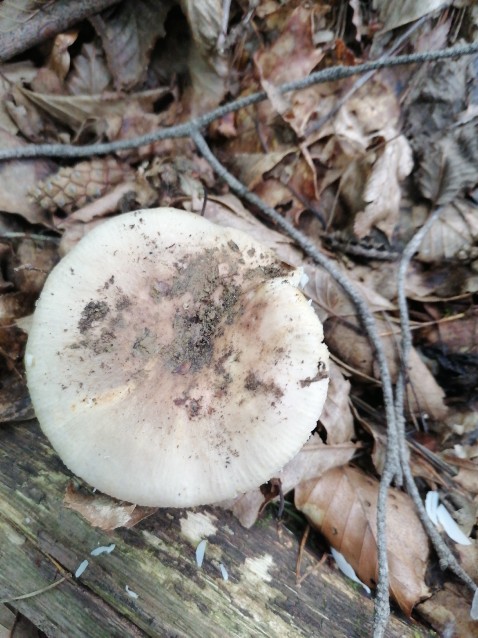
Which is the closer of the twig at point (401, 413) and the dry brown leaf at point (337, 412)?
the twig at point (401, 413)

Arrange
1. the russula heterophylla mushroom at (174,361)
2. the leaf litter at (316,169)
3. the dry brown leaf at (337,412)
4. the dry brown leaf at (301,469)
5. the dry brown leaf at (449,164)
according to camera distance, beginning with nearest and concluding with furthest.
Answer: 1. the russula heterophylla mushroom at (174,361)
2. the dry brown leaf at (301,469)
3. the dry brown leaf at (337,412)
4. the leaf litter at (316,169)
5. the dry brown leaf at (449,164)

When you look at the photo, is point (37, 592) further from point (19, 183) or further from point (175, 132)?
point (175, 132)

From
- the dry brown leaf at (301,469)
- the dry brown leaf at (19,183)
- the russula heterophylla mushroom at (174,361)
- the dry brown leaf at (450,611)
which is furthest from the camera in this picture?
the dry brown leaf at (19,183)

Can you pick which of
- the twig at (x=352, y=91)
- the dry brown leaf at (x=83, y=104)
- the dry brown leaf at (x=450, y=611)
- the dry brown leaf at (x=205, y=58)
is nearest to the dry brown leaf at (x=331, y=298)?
the twig at (x=352, y=91)

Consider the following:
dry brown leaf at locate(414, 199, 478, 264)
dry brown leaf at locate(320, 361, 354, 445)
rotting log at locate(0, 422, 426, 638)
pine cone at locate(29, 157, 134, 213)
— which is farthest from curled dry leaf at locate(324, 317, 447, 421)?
pine cone at locate(29, 157, 134, 213)

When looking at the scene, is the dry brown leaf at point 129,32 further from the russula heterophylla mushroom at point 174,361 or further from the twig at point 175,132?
the russula heterophylla mushroom at point 174,361

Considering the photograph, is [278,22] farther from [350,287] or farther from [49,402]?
[49,402]

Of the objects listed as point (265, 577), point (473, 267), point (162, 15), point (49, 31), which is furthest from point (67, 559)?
point (162, 15)
